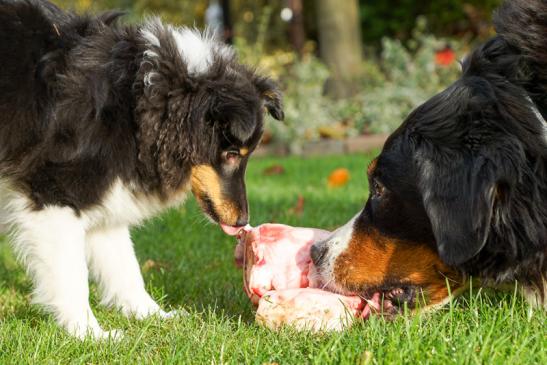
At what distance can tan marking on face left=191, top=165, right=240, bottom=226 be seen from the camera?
149 inches

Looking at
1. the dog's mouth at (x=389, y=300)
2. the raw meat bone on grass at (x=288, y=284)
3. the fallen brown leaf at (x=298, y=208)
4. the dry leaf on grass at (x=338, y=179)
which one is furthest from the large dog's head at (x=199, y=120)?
the dry leaf on grass at (x=338, y=179)

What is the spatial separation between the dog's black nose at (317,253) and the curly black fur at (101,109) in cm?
72

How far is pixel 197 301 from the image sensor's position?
382cm

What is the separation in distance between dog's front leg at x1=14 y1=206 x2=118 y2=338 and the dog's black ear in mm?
1236

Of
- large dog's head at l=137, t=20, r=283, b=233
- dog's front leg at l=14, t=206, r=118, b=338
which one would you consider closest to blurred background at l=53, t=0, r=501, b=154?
large dog's head at l=137, t=20, r=283, b=233

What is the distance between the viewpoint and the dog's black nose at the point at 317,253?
310cm

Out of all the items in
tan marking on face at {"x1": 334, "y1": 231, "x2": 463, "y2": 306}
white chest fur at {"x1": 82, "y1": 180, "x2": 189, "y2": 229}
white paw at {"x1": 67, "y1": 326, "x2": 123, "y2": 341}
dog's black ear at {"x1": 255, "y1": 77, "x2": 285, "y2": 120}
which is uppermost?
dog's black ear at {"x1": 255, "y1": 77, "x2": 285, "y2": 120}

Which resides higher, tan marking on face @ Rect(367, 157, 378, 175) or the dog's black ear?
the dog's black ear

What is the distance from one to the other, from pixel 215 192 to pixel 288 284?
74 centimetres

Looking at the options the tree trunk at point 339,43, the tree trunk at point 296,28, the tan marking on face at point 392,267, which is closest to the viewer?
the tan marking on face at point 392,267

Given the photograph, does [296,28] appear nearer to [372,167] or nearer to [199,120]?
[199,120]

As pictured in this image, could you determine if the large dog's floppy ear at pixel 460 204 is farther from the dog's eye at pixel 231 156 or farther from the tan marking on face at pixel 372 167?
the dog's eye at pixel 231 156

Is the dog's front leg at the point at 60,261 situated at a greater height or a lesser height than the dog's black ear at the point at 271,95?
lesser

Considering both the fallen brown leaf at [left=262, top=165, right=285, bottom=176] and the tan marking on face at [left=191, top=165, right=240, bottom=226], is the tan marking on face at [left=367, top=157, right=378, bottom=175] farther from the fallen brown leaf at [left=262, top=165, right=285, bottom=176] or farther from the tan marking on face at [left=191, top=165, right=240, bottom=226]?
the fallen brown leaf at [left=262, top=165, right=285, bottom=176]
